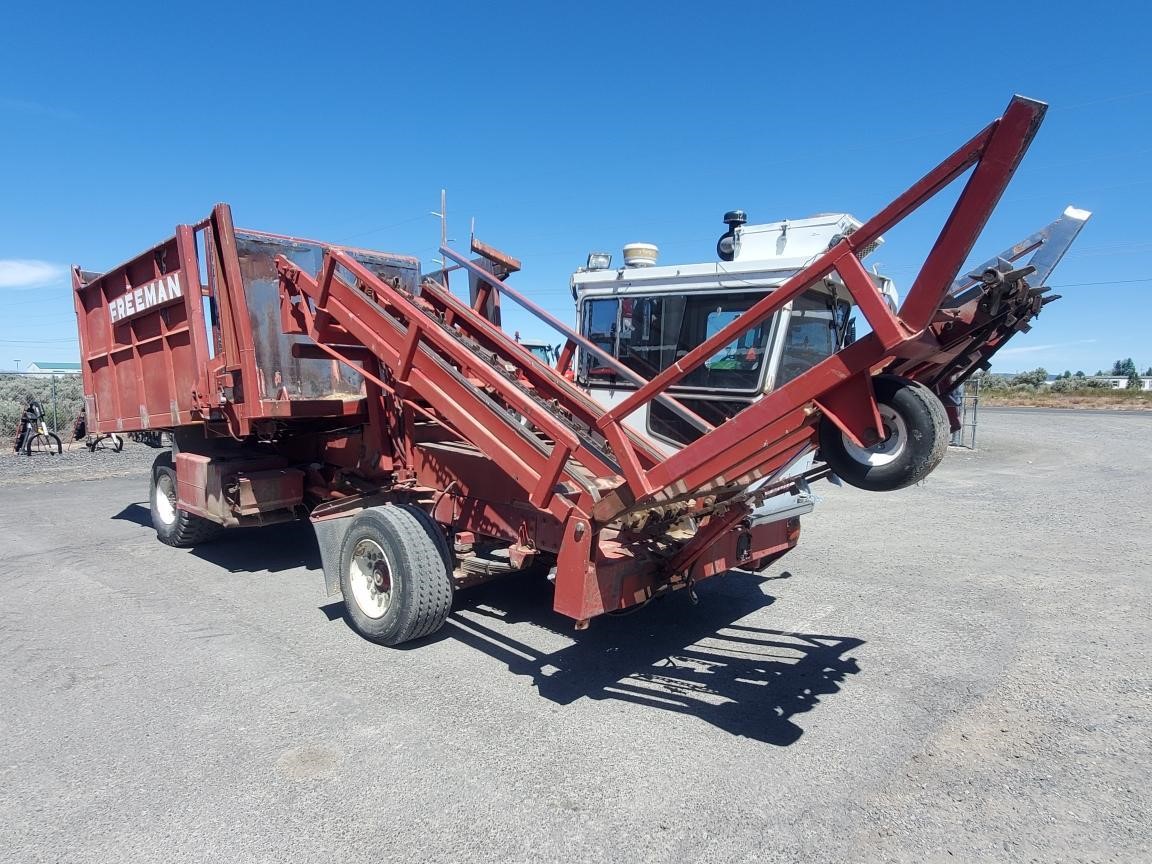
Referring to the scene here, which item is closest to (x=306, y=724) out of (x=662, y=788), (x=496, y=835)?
(x=496, y=835)

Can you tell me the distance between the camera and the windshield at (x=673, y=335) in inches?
202

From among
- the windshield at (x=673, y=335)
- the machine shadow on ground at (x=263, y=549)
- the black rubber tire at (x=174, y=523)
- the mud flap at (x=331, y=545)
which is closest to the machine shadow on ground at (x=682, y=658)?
the mud flap at (x=331, y=545)

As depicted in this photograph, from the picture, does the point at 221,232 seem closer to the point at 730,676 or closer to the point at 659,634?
the point at 659,634

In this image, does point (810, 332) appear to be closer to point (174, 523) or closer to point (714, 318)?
point (714, 318)

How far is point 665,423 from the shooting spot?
5.45 meters

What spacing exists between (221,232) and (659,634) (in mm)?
4654

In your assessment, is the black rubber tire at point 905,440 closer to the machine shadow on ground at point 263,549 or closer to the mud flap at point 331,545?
the mud flap at point 331,545

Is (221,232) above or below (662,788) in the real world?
above

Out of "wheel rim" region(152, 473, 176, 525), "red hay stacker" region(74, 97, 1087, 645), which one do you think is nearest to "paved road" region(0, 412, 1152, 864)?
"red hay stacker" region(74, 97, 1087, 645)

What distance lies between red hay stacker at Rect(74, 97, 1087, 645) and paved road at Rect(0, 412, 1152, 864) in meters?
Result: 0.60

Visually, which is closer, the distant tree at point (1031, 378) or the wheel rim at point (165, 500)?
the wheel rim at point (165, 500)

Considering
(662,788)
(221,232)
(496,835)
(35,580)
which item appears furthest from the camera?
(35,580)

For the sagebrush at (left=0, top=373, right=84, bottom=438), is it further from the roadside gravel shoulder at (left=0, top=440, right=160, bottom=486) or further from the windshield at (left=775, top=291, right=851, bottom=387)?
the windshield at (left=775, top=291, right=851, bottom=387)

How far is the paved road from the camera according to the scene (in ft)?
9.53
